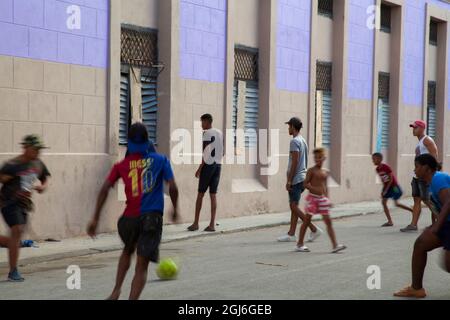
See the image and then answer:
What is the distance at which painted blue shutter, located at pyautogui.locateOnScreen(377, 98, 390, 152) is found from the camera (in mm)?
23438

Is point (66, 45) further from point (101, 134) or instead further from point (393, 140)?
point (393, 140)

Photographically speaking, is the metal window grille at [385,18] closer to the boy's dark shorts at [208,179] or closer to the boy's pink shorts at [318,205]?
the boy's dark shorts at [208,179]

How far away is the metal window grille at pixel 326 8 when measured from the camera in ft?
67.8

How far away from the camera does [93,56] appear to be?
13328 millimetres

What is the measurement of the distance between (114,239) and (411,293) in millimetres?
6016

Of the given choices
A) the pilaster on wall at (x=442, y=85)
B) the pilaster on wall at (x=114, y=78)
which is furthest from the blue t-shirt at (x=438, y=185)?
the pilaster on wall at (x=442, y=85)

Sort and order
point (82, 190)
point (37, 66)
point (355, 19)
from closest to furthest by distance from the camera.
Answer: point (37, 66) < point (82, 190) < point (355, 19)

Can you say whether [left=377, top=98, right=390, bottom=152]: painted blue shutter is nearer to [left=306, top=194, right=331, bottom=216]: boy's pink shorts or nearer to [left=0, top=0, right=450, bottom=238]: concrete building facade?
[left=0, top=0, right=450, bottom=238]: concrete building facade

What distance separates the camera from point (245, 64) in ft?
58.2

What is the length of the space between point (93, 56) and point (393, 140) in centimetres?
1302

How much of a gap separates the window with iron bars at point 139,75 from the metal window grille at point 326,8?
681 centimetres

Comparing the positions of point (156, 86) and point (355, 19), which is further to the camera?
point (355, 19)
